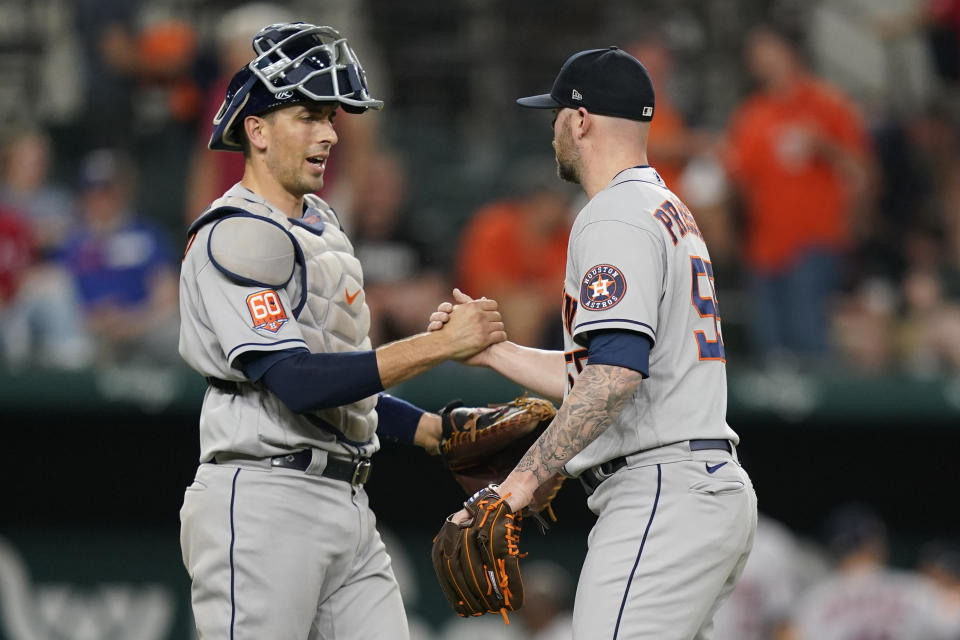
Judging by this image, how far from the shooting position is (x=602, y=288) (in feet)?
11.1

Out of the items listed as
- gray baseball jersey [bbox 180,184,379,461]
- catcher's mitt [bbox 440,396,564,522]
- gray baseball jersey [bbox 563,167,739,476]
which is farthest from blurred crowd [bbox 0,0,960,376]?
gray baseball jersey [bbox 563,167,739,476]

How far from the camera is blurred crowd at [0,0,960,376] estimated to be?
712cm

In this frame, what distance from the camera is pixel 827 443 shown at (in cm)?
740

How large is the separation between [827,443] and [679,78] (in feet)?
10.4

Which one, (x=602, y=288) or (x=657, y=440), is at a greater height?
(x=602, y=288)

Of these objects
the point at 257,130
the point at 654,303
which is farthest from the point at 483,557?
the point at 257,130

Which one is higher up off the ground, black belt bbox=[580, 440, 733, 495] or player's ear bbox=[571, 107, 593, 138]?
player's ear bbox=[571, 107, 593, 138]

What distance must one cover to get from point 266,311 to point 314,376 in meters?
0.20

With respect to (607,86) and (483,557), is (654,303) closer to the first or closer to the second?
(607,86)

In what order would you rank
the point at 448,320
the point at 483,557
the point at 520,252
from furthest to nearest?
the point at 520,252 → the point at 448,320 → the point at 483,557

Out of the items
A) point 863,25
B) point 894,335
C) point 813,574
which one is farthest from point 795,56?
point 863,25

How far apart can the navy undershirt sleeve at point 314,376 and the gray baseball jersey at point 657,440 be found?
0.52 metres

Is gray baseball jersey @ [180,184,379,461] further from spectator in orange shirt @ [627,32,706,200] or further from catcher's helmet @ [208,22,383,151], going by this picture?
spectator in orange shirt @ [627,32,706,200]

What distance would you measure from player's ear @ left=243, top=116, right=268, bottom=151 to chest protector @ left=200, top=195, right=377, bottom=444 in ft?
0.52
